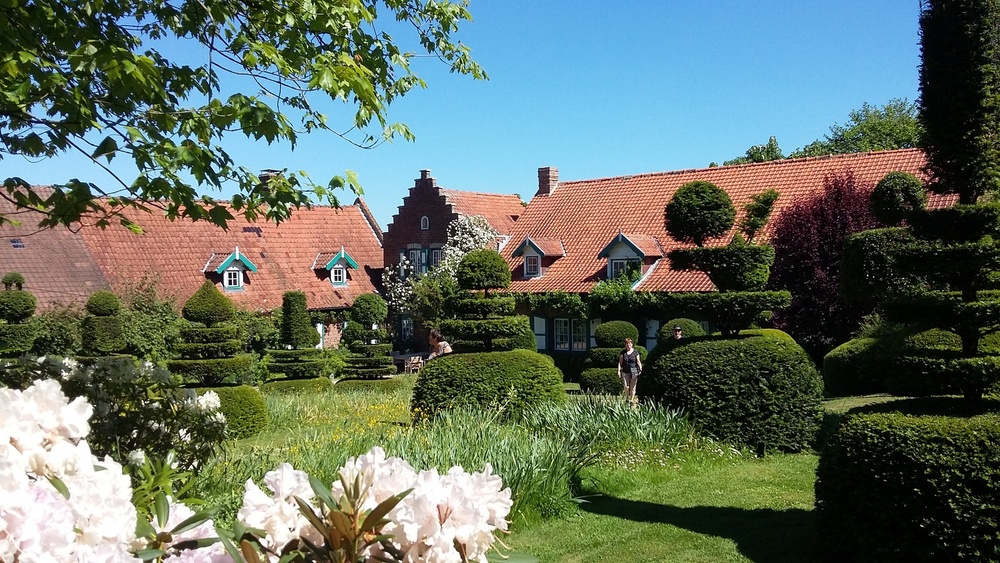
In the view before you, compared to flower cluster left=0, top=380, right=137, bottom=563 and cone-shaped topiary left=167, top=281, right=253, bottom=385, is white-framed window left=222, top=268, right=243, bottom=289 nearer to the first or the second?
cone-shaped topiary left=167, top=281, right=253, bottom=385

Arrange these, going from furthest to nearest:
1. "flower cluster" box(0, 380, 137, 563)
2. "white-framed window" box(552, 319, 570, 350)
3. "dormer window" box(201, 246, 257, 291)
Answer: "dormer window" box(201, 246, 257, 291) → "white-framed window" box(552, 319, 570, 350) → "flower cluster" box(0, 380, 137, 563)

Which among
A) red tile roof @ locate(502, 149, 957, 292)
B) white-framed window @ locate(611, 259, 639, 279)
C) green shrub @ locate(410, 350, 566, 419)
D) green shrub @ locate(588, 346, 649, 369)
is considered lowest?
green shrub @ locate(588, 346, 649, 369)

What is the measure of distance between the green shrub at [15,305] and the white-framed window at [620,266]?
18.6 meters

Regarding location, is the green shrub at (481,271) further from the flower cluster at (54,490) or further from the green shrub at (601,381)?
the flower cluster at (54,490)

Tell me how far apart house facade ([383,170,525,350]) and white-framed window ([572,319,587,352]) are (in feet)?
22.1

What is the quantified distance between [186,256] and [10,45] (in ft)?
98.2

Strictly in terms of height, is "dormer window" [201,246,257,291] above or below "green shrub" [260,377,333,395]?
above

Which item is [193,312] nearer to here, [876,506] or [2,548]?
[876,506]

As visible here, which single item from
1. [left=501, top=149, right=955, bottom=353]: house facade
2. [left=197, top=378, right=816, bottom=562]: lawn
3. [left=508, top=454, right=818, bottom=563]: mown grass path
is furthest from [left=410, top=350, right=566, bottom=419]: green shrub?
[left=501, top=149, right=955, bottom=353]: house facade

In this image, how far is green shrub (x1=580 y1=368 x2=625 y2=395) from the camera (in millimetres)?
23125

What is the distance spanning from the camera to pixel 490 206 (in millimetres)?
38906

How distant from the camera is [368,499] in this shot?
7.04ft

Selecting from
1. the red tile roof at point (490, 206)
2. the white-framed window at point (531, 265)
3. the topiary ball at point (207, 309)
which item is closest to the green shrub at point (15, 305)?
the topiary ball at point (207, 309)

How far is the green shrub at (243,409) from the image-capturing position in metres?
16.1
